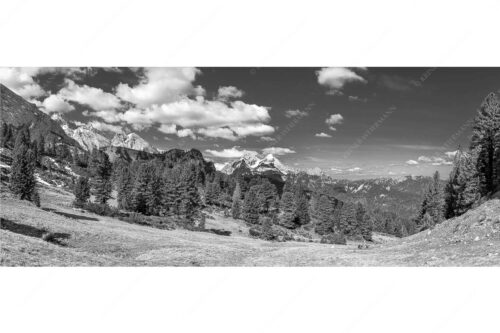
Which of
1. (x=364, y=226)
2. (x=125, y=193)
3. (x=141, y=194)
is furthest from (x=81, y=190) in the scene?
(x=364, y=226)

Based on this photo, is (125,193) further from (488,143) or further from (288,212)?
(488,143)

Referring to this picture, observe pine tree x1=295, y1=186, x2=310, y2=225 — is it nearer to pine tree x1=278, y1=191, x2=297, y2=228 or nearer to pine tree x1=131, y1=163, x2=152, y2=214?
→ pine tree x1=278, y1=191, x2=297, y2=228

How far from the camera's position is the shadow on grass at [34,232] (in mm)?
22406

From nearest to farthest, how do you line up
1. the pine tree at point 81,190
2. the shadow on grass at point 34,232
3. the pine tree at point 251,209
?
the shadow on grass at point 34,232, the pine tree at point 81,190, the pine tree at point 251,209

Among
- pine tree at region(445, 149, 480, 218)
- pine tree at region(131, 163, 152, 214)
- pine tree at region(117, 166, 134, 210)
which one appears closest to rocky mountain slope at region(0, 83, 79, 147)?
pine tree at region(117, 166, 134, 210)

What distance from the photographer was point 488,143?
37781mm

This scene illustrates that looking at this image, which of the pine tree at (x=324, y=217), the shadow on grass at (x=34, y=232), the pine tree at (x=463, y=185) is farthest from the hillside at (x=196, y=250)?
the pine tree at (x=324, y=217)

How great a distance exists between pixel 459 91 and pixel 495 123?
48.8 ft

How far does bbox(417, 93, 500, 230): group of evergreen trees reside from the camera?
112ft

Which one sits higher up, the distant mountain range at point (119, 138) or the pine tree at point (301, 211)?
the distant mountain range at point (119, 138)

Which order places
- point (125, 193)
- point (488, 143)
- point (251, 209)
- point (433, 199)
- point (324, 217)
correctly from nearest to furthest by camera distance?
1. point (488, 143)
2. point (433, 199)
3. point (125, 193)
4. point (251, 209)
5. point (324, 217)

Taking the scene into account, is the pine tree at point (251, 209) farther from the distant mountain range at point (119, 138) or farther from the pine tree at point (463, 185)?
the distant mountain range at point (119, 138)

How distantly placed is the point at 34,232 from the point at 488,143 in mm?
39884

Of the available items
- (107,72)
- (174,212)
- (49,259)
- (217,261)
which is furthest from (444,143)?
(174,212)
